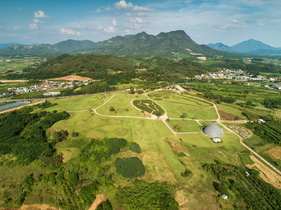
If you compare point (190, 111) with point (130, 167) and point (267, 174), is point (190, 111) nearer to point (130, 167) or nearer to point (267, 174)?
point (267, 174)

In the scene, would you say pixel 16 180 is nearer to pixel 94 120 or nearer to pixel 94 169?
pixel 94 169

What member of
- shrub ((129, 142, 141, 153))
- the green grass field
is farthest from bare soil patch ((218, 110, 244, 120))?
shrub ((129, 142, 141, 153))

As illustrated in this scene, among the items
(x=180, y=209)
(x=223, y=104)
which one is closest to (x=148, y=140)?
(x=180, y=209)

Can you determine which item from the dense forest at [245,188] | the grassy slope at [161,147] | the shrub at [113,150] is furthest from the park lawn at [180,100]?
the shrub at [113,150]

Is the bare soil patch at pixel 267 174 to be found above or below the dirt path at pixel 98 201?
below

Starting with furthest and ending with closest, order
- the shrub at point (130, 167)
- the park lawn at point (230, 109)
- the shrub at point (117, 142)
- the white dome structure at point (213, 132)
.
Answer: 1. the park lawn at point (230, 109)
2. the white dome structure at point (213, 132)
3. the shrub at point (117, 142)
4. the shrub at point (130, 167)

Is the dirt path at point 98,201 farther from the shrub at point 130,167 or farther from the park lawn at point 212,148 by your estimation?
the park lawn at point 212,148
